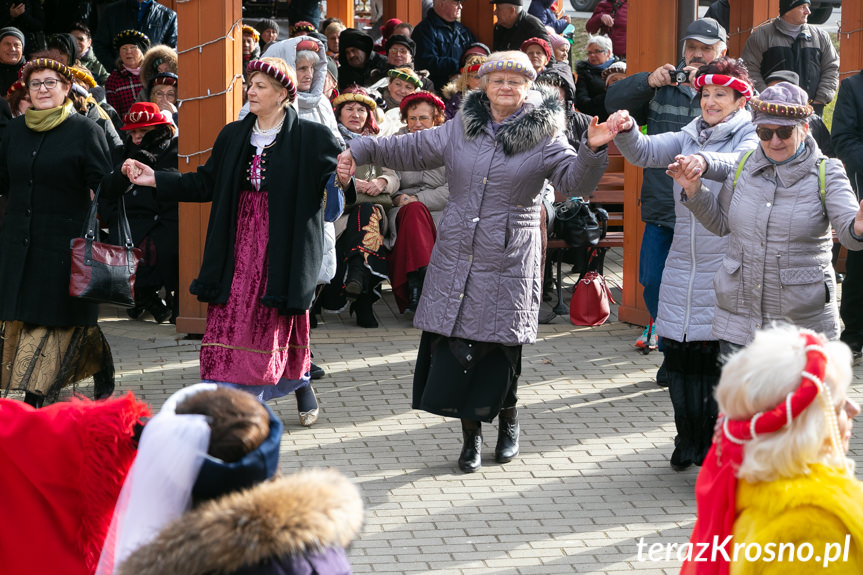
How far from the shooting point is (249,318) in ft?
21.9

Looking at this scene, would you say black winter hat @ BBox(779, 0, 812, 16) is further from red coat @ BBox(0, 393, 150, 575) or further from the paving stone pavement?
red coat @ BBox(0, 393, 150, 575)

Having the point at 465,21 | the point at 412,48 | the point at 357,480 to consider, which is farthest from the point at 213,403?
the point at 465,21

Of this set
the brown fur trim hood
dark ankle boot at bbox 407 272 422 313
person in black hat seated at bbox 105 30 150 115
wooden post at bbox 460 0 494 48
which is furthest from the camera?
wooden post at bbox 460 0 494 48

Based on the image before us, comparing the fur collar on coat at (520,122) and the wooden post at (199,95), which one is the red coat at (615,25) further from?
the fur collar on coat at (520,122)

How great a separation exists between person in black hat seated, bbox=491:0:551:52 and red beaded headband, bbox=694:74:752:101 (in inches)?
287

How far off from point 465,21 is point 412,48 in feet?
9.30

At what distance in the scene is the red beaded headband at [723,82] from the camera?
6.36m

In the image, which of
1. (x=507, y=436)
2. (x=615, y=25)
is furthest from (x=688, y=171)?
(x=615, y=25)

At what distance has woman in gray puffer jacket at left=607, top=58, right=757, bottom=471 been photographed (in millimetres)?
6398

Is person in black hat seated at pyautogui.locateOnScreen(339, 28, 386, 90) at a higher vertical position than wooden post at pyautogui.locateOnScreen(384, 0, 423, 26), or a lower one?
lower

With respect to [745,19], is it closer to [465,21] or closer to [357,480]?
[465,21]

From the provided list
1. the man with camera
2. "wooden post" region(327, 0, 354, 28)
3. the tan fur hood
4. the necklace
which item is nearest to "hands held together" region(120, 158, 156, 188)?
the necklace

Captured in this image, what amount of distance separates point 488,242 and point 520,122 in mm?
604

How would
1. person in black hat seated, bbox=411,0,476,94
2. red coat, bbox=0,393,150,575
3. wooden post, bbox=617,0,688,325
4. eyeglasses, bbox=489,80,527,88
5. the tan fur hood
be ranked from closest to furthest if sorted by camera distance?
the tan fur hood, red coat, bbox=0,393,150,575, eyeglasses, bbox=489,80,527,88, wooden post, bbox=617,0,688,325, person in black hat seated, bbox=411,0,476,94
